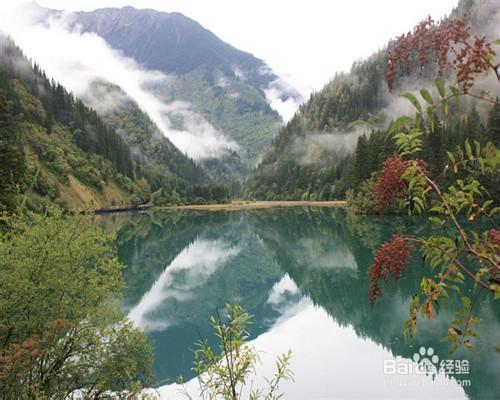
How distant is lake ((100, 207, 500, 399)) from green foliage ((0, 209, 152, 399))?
83.1 inches

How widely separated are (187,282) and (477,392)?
3386 cm

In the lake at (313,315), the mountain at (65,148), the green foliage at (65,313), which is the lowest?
the lake at (313,315)

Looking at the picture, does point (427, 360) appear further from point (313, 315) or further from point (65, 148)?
point (65, 148)

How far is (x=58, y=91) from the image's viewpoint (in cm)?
17988

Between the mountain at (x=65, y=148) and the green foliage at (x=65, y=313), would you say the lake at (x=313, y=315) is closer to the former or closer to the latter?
the green foliage at (x=65, y=313)

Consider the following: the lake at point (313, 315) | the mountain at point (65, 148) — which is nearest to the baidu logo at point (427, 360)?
the lake at point (313, 315)

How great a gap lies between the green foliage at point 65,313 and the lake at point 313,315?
2112mm

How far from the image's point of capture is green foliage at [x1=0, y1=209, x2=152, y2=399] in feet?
43.1

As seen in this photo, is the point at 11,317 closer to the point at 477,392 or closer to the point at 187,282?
the point at 477,392

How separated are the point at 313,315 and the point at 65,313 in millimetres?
22336

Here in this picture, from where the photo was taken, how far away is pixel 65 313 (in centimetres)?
1366

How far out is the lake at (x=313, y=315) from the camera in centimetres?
1908

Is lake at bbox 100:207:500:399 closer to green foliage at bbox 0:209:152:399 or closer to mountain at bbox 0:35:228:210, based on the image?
green foliage at bbox 0:209:152:399

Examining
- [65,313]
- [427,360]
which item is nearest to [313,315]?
[427,360]
